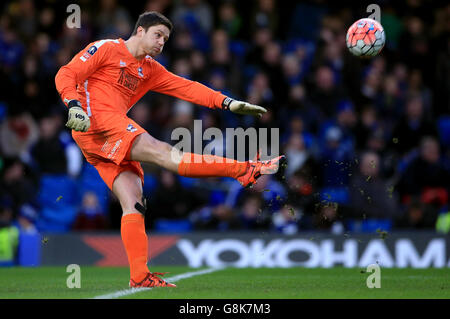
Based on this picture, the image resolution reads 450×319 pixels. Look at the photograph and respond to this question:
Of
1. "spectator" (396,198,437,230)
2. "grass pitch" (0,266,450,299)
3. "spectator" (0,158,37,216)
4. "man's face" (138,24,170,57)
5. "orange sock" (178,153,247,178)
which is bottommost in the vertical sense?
"grass pitch" (0,266,450,299)

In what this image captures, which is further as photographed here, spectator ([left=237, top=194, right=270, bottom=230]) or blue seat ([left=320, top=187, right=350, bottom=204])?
blue seat ([left=320, top=187, right=350, bottom=204])

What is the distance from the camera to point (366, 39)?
25.8 ft

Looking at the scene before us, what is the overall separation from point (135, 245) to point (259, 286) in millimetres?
1114

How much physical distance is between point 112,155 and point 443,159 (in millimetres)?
7739

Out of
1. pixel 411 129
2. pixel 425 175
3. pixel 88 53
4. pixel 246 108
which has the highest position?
pixel 411 129

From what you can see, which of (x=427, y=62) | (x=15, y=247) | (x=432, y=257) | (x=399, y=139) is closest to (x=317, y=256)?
(x=432, y=257)

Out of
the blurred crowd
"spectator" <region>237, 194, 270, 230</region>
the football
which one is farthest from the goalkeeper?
"spectator" <region>237, 194, 270, 230</region>

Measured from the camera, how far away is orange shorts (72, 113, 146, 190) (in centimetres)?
662

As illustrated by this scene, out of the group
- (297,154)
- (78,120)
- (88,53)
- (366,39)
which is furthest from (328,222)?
(78,120)

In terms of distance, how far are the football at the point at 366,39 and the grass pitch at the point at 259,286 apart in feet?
7.33

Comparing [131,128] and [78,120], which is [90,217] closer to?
[131,128]

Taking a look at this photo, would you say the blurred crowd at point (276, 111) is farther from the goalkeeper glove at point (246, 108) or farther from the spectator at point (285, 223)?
the goalkeeper glove at point (246, 108)

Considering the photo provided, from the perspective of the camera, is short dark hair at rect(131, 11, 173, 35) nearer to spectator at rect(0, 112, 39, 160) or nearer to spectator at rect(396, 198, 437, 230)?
spectator at rect(396, 198, 437, 230)

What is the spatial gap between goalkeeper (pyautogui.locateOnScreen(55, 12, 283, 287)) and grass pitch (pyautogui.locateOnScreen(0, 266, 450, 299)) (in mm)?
534
